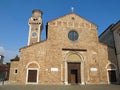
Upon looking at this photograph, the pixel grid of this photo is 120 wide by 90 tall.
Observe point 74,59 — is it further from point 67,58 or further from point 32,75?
point 32,75

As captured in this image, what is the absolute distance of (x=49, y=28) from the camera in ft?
64.2

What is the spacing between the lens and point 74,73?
60.7 ft

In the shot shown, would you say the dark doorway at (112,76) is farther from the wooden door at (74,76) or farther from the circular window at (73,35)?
the circular window at (73,35)

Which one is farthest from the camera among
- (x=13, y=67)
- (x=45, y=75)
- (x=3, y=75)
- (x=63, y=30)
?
(x=3, y=75)

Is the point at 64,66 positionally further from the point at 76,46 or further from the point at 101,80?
the point at 101,80

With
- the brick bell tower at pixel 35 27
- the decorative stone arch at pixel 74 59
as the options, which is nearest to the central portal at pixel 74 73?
the decorative stone arch at pixel 74 59

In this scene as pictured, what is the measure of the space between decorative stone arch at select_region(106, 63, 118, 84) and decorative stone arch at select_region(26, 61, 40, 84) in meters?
9.56

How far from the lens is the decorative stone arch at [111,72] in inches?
718

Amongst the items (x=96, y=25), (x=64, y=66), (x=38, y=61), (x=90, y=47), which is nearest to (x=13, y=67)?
(x=38, y=61)

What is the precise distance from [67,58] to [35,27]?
16.5 metres

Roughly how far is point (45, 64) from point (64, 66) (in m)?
2.54

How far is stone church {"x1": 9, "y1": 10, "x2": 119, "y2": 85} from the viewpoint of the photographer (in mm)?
17250

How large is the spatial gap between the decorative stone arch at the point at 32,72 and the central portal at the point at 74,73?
14.1ft

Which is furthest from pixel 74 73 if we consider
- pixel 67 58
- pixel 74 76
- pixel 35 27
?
pixel 35 27
